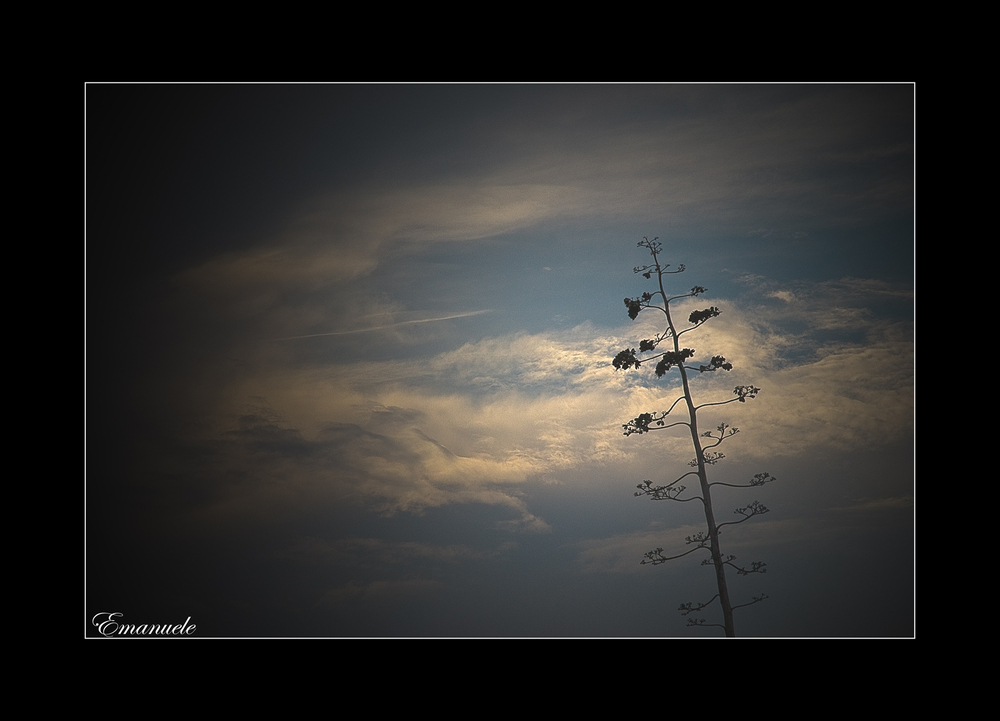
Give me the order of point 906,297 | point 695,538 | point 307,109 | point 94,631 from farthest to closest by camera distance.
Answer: point 307,109 < point 906,297 < point 94,631 < point 695,538

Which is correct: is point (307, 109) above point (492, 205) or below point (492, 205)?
above

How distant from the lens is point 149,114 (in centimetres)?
974

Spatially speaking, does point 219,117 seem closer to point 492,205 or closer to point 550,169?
point 492,205

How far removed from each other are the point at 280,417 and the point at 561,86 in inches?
267

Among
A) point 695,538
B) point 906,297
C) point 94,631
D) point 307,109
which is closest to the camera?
point 695,538

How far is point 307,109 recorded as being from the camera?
10.5 meters

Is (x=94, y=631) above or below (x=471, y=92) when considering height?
below

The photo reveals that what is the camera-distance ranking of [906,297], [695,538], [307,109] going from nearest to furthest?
1. [695,538]
2. [906,297]
3. [307,109]
